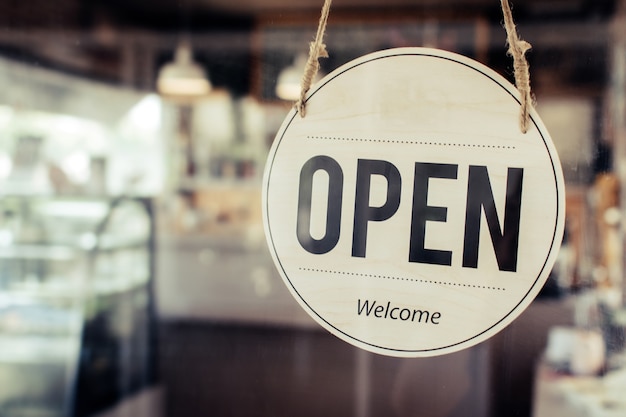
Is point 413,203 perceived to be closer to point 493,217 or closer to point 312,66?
point 493,217

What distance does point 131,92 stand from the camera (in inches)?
208

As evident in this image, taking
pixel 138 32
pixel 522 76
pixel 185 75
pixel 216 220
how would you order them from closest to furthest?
1. pixel 522 76
2. pixel 185 75
3. pixel 138 32
4. pixel 216 220

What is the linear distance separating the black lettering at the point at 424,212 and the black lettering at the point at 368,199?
22 millimetres

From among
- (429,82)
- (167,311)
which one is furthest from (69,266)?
(429,82)

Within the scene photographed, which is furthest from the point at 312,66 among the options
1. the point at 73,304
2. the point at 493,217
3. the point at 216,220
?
the point at 216,220

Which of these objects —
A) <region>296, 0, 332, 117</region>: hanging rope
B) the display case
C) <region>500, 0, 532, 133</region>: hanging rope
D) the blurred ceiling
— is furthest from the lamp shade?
<region>500, 0, 532, 133</region>: hanging rope

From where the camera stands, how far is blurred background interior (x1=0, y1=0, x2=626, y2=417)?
3.80 feet

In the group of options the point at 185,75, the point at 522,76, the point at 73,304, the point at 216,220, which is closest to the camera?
the point at 522,76

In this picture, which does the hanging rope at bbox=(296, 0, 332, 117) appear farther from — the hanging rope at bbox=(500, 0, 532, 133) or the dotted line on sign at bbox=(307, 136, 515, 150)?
the hanging rope at bbox=(500, 0, 532, 133)

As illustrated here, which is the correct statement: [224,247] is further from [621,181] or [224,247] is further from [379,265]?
[379,265]

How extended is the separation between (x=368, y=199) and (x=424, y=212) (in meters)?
0.06

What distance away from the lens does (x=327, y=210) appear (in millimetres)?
655

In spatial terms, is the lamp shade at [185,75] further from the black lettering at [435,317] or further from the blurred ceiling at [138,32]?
the black lettering at [435,317]

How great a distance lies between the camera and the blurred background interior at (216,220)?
1157mm
